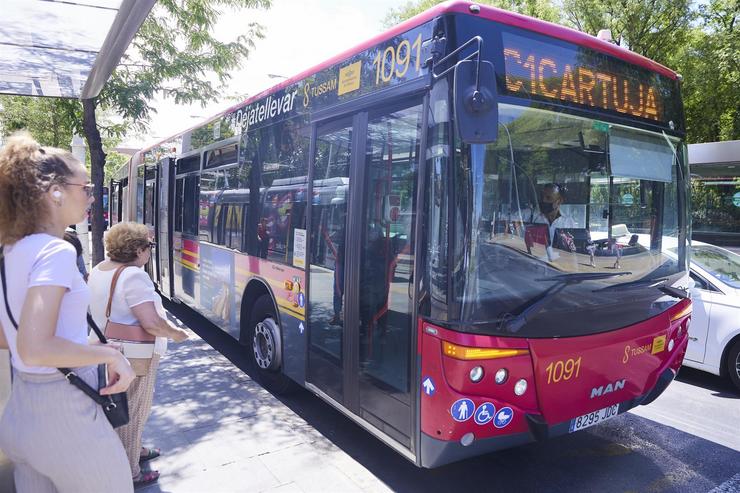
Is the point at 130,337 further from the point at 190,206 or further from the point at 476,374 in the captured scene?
the point at 190,206

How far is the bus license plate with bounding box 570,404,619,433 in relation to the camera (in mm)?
3656

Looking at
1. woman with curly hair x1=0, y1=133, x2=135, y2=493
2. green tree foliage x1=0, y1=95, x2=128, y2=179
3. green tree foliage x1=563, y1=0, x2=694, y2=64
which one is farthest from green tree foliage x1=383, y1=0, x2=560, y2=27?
woman with curly hair x1=0, y1=133, x2=135, y2=493

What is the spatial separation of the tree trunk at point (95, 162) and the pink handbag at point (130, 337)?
5162mm

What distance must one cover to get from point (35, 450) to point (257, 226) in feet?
13.5

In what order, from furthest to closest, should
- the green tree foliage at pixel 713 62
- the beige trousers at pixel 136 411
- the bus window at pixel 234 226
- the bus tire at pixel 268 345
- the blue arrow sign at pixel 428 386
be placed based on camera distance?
the green tree foliage at pixel 713 62
the bus window at pixel 234 226
the bus tire at pixel 268 345
the beige trousers at pixel 136 411
the blue arrow sign at pixel 428 386

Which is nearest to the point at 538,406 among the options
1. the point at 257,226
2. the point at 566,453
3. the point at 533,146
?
the point at 566,453

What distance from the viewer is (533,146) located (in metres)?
3.44

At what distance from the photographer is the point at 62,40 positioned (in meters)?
4.75

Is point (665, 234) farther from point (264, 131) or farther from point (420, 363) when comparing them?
point (264, 131)

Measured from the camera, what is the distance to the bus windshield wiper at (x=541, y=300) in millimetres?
3217

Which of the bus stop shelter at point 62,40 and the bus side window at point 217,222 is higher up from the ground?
the bus stop shelter at point 62,40

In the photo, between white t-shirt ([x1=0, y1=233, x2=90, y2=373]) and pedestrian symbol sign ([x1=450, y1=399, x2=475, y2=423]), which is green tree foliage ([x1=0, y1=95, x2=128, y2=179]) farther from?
pedestrian symbol sign ([x1=450, y1=399, x2=475, y2=423])

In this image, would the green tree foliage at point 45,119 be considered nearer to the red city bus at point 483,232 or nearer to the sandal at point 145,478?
the red city bus at point 483,232

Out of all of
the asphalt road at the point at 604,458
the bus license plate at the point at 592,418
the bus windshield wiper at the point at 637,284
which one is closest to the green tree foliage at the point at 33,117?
the asphalt road at the point at 604,458
